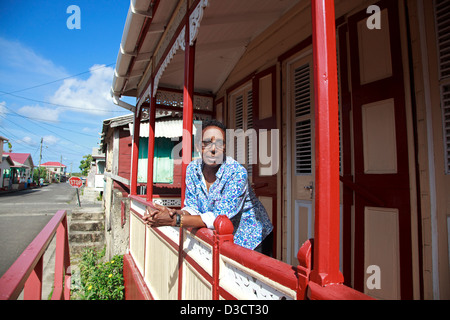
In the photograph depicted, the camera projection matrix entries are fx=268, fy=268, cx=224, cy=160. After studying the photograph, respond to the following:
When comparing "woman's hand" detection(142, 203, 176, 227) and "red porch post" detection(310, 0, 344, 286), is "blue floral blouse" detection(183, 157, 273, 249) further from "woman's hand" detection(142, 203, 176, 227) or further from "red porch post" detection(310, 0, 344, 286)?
"red porch post" detection(310, 0, 344, 286)

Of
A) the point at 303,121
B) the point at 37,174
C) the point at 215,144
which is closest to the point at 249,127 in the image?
the point at 303,121

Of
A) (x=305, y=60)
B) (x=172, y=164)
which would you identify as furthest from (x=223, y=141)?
(x=172, y=164)

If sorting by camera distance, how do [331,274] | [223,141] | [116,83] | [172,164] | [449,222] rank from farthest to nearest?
[172,164], [116,83], [223,141], [449,222], [331,274]

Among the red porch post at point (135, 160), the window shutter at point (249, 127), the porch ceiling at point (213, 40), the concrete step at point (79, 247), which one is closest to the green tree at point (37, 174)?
the concrete step at point (79, 247)

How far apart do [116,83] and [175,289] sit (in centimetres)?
511

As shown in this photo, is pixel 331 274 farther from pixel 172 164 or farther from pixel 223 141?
pixel 172 164

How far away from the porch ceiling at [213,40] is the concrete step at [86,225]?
6.46 m

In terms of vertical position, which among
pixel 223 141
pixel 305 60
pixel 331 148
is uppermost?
pixel 305 60

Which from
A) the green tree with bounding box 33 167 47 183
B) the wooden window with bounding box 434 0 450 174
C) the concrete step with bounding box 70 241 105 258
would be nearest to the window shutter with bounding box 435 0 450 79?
the wooden window with bounding box 434 0 450 174

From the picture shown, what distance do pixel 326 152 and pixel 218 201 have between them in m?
0.90

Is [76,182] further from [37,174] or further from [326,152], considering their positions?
[37,174]

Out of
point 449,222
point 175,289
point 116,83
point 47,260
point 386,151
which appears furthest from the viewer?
point 47,260

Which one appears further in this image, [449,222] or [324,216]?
[449,222]

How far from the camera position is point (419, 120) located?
2119 millimetres
